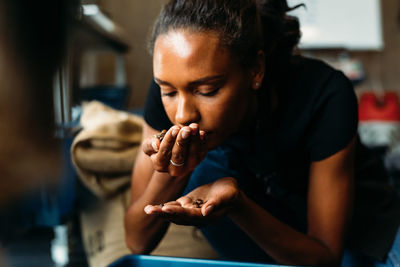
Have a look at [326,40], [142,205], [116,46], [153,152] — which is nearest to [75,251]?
[142,205]

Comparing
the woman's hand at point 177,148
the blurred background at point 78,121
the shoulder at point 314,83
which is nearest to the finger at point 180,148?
the woman's hand at point 177,148

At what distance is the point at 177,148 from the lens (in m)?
0.32

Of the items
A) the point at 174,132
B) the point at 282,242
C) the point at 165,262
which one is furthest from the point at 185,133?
the point at 282,242

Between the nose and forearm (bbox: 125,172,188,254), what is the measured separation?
0.24 feet

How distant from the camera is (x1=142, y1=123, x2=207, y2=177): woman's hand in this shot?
1.04 ft

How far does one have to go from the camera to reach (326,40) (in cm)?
179

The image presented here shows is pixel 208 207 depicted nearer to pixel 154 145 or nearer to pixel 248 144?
pixel 154 145

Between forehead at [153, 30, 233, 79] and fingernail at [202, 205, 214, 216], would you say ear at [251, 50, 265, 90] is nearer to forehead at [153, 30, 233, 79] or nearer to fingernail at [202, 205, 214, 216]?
forehead at [153, 30, 233, 79]

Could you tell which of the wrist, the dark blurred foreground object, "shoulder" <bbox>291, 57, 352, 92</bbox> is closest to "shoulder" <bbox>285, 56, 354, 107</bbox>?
"shoulder" <bbox>291, 57, 352, 92</bbox>

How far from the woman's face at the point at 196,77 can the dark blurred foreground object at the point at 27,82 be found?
103mm

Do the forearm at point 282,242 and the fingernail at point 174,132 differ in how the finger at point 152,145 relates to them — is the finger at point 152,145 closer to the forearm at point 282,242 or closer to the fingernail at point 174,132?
the fingernail at point 174,132

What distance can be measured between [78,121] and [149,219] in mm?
161

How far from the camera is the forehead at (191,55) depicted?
36cm

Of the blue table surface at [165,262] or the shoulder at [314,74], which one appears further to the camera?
the shoulder at [314,74]
